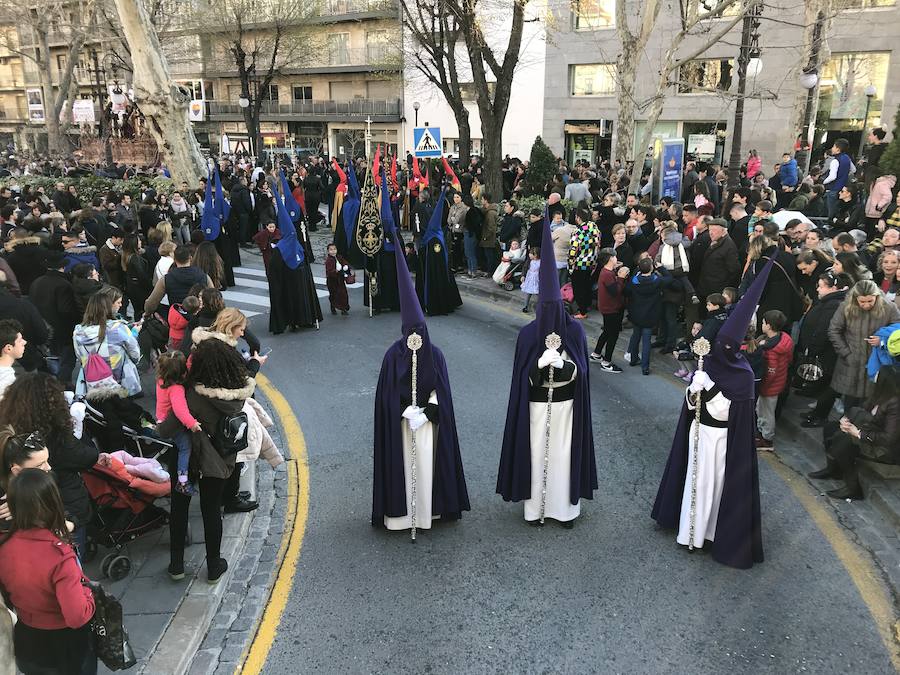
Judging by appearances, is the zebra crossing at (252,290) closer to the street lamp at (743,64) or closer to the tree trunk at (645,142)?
the tree trunk at (645,142)

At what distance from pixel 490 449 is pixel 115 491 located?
11.1 feet

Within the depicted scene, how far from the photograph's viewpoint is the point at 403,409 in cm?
516

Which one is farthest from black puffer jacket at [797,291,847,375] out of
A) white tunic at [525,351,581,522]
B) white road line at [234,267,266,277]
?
white road line at [234,267,266,277]

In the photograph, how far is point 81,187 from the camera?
2195 centimetres

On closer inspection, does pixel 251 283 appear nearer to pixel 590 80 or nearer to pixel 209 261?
pixel 209 261

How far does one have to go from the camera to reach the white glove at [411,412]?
502 cm

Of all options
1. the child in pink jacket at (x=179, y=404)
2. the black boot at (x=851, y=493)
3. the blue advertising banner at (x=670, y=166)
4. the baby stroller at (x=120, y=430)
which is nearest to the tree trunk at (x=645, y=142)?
the blue advertising banner at (x=670, y=166)

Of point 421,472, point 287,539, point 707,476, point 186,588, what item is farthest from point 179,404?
point 707,476

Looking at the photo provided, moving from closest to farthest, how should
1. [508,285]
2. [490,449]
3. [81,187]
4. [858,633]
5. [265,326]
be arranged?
[858,633] < [490,449] < [265,326] < [508,285] < [81,187]

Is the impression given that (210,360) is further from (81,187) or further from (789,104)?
(789,104)

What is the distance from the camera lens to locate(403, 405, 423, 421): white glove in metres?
5.02

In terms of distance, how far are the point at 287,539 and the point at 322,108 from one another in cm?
4686

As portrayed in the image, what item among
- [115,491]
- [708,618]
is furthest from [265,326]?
[708,618]

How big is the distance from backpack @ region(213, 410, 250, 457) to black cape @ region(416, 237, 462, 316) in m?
7.19
